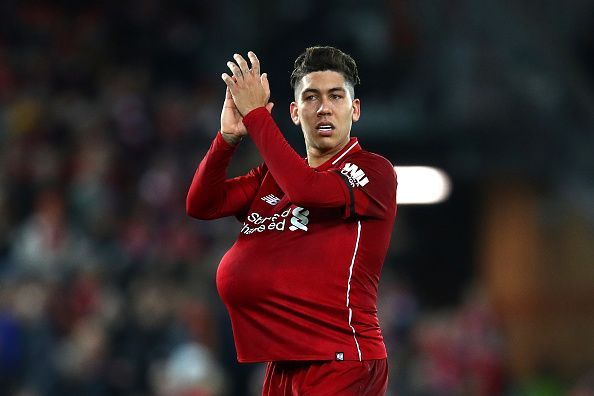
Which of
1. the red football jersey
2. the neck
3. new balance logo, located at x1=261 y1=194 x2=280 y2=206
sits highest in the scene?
the neck

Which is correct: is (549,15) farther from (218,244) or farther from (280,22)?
(218,244)

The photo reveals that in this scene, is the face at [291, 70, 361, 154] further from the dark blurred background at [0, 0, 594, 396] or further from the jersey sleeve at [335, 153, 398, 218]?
the dark blurred background at [0, 0, 594, 396]

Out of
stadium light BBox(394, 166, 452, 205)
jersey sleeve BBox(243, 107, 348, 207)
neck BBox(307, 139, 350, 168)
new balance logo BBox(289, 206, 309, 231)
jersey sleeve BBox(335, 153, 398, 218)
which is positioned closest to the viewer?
jersey sleeve BBox(243, 107, 348, 207)

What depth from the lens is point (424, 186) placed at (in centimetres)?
1225

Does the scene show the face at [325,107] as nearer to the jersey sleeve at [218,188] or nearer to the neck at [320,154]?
the neck at [320,154]

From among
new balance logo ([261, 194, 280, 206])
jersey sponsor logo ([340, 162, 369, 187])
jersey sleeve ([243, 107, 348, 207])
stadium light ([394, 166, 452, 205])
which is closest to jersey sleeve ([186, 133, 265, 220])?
new balance logo ([261, 194, 280, 206])

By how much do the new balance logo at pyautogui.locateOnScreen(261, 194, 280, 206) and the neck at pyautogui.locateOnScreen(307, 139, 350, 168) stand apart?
0.61ft

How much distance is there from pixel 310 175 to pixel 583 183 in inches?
300

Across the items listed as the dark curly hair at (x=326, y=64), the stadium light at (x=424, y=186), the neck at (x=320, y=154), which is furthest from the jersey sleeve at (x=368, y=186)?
the stadium light at (x=424, y=186)

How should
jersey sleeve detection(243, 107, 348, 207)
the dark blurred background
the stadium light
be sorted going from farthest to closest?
the stadium light, the dark blurred background, jersey sleeve detection(243, 107, 348, 207)

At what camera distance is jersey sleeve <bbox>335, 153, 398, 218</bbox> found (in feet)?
12.4

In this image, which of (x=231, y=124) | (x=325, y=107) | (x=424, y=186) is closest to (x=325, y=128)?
(x=325, y=107)

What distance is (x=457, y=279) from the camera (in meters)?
12.2

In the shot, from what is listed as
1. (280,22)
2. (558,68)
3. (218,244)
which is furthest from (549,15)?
(218,244)
